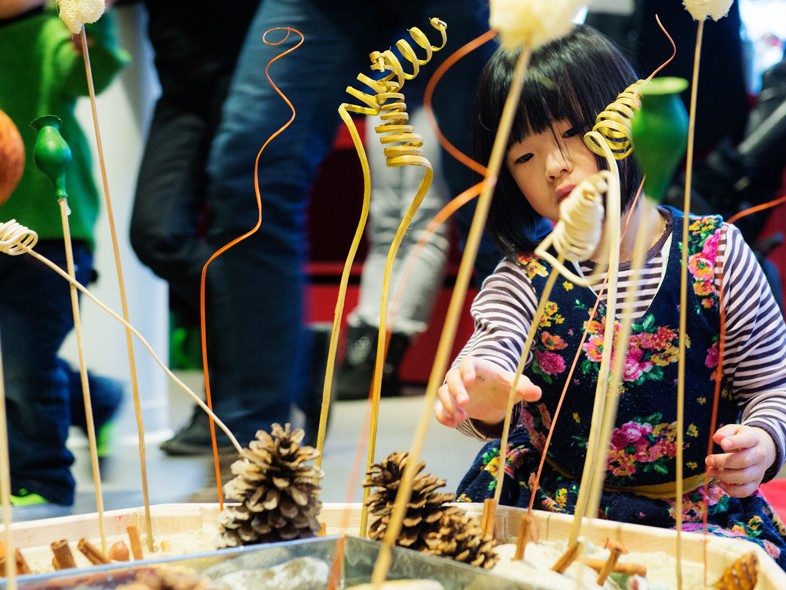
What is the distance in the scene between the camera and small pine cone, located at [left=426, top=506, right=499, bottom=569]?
1.58 feet

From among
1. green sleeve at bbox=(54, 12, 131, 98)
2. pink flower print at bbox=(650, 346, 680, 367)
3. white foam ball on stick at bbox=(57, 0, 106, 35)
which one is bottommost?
pink flower print at bbox=(650, 346, 680, 367)

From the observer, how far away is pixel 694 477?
0.73 m

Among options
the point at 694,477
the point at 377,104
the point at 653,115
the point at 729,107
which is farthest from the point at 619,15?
the point at 653,115

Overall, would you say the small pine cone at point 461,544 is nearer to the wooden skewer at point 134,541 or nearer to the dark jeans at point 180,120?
the wooden skewer at point 134,541

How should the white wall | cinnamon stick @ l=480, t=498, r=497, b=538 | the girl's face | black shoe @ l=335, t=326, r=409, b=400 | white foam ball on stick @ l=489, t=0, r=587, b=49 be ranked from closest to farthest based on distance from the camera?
white foam ball on stick @ l=489, t=0, r=587, b=49, cinnamon stick @ l=480, t=498, r=497, b=538, the girl's face, the white wall, black shoe @ l=335, t=326, r=409, b=400

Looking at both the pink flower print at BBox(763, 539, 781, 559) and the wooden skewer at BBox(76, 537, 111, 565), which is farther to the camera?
the pink flower print at BBox(763, 539, 781, 559)

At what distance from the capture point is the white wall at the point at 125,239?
62.2 inches

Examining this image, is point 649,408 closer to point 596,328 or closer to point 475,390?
point 596,328

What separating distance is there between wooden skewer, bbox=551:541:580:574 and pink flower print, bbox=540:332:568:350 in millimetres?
294

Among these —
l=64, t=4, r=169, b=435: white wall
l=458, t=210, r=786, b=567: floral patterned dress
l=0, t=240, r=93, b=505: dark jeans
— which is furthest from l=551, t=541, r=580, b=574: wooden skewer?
l=64, t=4, r=169, b=435: white wall

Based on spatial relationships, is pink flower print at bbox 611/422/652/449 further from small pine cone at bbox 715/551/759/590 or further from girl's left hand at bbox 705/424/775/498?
small pine cone at bbox 715/551/759/590

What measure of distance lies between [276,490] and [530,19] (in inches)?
11.0

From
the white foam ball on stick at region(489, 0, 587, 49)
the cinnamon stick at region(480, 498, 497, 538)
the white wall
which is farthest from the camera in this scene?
→ the white wall

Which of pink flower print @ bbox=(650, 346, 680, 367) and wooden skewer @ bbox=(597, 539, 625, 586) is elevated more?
pink flower print @ bbox=(650, 346, 680, 367)
